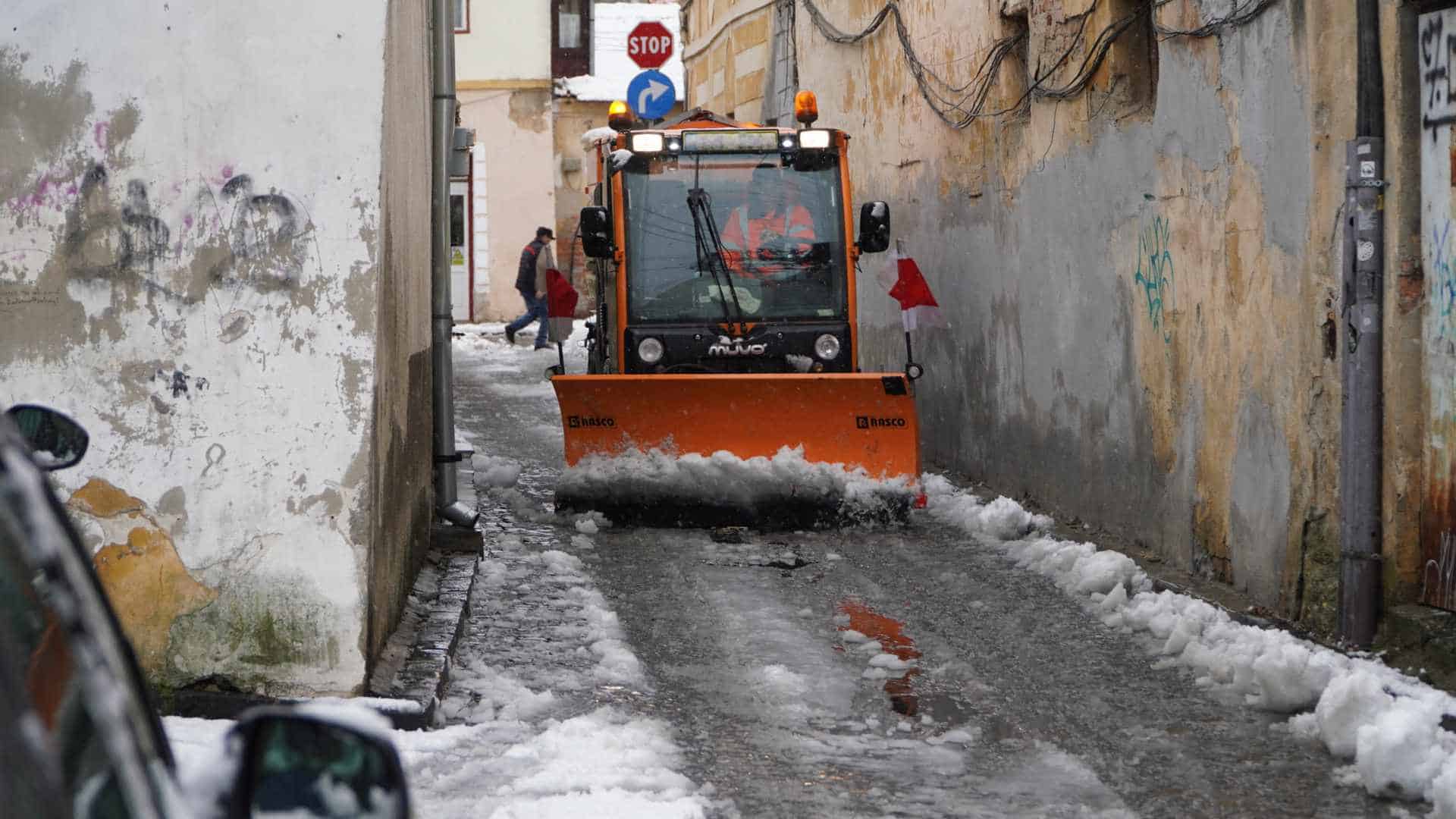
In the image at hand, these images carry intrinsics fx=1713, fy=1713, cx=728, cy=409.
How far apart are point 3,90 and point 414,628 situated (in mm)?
2368

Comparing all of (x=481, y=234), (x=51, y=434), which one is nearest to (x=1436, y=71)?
(x=51, y=434)

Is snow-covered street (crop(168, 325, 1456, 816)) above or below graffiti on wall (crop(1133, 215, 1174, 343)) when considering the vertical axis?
below

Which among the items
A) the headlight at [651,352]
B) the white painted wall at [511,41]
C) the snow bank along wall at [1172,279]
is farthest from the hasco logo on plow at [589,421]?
the white painted wall at [511,41]

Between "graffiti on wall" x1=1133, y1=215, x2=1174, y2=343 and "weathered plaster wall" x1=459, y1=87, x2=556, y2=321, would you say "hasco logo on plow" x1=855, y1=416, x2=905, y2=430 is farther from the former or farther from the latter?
"weathered plaster wall" x1=459, y1=87, x2=556, y2=321

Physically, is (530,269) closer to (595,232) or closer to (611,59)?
(611,59)

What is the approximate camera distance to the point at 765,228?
34.3 ft

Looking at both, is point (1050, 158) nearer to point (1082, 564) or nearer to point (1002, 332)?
point (1002, 332)

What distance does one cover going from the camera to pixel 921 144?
13.0 metres

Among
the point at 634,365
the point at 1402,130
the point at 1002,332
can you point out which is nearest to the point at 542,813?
the point at 1402,130

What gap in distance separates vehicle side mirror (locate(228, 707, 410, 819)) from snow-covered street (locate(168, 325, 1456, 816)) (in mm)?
2648

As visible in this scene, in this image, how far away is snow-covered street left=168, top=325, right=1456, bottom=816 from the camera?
4773mm

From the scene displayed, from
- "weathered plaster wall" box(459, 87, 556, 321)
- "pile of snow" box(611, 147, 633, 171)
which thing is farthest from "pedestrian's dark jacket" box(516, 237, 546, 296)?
"pile of snow" box(611, 147, 633, 171)

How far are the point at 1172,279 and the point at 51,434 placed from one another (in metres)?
6.62

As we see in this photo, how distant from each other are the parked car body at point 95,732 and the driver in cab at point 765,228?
340 inches
